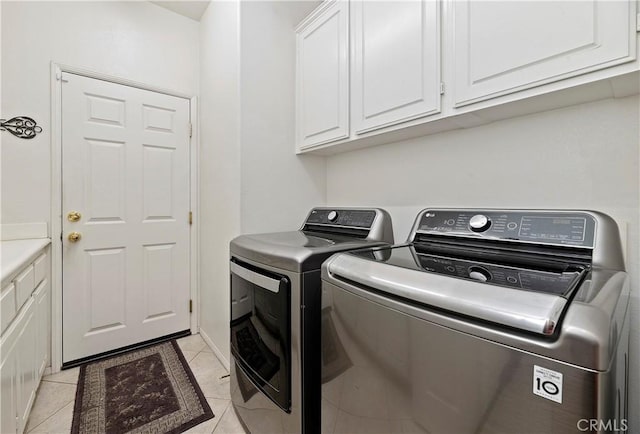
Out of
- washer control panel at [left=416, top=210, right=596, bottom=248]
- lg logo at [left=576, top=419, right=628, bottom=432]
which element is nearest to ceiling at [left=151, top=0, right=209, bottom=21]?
washer control panel at [left=416, top=210, right=596, bottom=248]

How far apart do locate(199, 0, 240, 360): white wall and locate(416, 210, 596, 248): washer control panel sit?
1.20 meters

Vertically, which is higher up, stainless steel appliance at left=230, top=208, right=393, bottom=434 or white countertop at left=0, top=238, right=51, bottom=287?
white countertop at left=0, top=238, right=51, bottom=287

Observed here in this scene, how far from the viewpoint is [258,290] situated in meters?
1.29

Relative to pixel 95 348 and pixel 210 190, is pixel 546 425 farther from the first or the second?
pixel 95 348

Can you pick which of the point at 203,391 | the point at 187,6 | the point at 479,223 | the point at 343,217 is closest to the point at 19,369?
the point at 203,391

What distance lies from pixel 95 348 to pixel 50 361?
0.79 ft

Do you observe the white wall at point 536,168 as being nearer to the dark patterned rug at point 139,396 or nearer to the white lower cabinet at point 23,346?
the dark patterned rug at point 139,396

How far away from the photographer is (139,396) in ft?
5.52

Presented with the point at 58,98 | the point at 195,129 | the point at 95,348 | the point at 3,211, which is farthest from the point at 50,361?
the point at 195,129

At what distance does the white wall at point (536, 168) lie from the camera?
0.99 meters

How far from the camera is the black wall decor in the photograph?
1799 millimetres

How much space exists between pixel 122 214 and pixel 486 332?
246 cm

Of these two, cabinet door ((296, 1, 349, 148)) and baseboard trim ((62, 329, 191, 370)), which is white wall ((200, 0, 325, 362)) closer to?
cabinet door ((296, 1, 349, 148))

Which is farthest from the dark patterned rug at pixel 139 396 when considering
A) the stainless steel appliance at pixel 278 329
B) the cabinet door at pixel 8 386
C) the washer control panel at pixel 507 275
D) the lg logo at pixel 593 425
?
the lg logo at pixel 593 425
